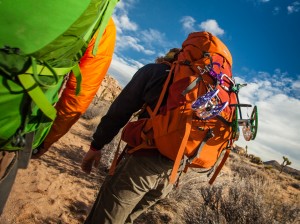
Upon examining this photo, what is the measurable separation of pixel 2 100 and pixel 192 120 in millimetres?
1207

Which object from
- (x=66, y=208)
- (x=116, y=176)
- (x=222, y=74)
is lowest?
(x=66, y=208)

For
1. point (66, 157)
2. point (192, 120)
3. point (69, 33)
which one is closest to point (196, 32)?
point (192, 120)

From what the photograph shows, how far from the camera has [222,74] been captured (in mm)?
2080

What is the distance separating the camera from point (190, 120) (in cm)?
187

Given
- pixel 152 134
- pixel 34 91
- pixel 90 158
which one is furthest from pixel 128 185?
pixel 34 91

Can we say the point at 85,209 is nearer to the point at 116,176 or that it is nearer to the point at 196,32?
the point at 116,176

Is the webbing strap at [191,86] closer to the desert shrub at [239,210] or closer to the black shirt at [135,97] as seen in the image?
the black shirt at [135,97]

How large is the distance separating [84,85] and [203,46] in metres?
1.09

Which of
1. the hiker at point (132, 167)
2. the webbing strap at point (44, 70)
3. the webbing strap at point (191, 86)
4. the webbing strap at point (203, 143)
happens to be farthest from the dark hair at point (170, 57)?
the webbing strap at point (44, 70)

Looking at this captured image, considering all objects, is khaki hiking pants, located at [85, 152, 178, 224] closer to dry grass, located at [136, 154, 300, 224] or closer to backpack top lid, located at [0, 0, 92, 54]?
backpack top lid, located at [0, 0, 92, 54]

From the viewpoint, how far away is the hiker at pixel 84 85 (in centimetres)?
162

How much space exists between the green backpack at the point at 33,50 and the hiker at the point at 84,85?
0.34 m

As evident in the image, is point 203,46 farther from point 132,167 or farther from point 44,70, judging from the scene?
point 44,70

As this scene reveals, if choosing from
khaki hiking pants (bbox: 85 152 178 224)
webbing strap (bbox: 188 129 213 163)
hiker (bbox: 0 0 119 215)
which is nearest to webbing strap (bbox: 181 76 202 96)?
webbing strap (bbox: 188 129 213 163)
